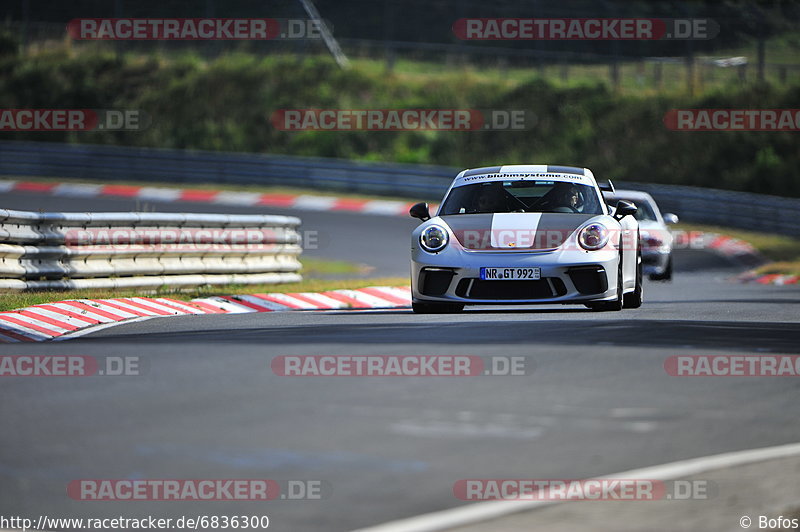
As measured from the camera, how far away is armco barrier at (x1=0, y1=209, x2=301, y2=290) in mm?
12977

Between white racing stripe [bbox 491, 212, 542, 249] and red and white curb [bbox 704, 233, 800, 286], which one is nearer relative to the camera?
Result: white racing stripe [bbox 491, 212, 542, 249]

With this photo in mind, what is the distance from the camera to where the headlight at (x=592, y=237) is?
1125 centimetres

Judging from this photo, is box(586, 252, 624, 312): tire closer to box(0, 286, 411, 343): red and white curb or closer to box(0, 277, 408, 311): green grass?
box(0, 286, 411, 343): red and white curb

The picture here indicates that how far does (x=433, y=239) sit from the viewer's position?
11273 millimetres

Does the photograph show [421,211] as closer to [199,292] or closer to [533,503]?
[199,292]
